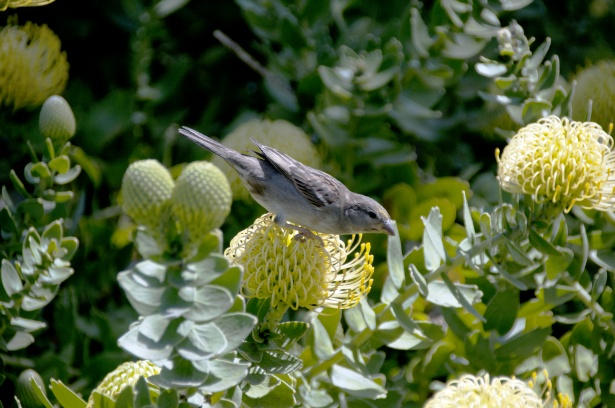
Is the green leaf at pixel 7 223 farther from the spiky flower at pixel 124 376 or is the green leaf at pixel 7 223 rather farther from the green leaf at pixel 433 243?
the green leaf at pixel 433 243

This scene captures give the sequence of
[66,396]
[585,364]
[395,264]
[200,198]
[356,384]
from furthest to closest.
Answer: [585,364] → [395,264] → [356,384] → [66,396] → [200,198]

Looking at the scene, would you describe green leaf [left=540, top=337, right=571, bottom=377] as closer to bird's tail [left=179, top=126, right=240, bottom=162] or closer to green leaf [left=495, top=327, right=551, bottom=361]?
green leaf [left=495, top=327, right=551, bottom=361]

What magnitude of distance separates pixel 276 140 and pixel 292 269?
2.90 ft

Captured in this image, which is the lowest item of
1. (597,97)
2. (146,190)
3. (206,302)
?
(597,97)

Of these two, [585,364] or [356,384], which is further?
[585,364]

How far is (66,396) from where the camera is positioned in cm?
169

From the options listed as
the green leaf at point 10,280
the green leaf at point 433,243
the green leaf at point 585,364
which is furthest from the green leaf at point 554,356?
the green leaf at point 10,280

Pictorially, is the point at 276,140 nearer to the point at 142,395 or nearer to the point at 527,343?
the point at 527,343

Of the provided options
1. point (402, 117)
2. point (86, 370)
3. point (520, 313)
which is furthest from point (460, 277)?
point (86, 370)

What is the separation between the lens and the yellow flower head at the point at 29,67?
2.54 m

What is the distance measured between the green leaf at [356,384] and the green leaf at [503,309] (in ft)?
1.21

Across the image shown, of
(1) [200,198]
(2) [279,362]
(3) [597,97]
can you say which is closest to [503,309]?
(2) [279,362]

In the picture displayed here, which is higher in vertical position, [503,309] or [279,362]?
[279,362]

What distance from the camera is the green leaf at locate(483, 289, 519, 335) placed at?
6.86 ft
